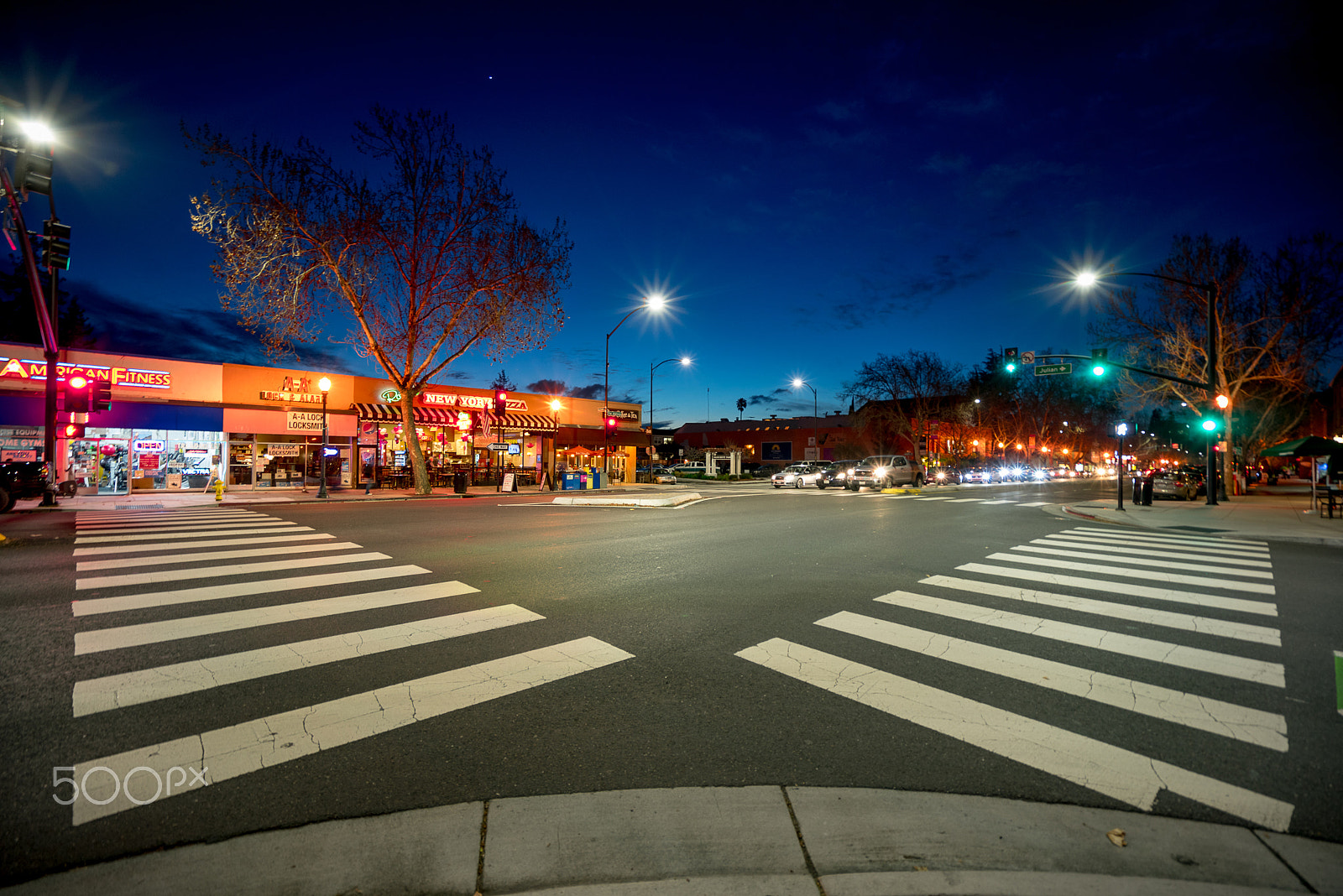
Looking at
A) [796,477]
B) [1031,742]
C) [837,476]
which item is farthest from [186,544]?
[796,477]

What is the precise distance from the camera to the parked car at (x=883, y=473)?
36.3 m

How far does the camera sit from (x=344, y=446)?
30922 millimetres

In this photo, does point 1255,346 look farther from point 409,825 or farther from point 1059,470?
point 1059,470

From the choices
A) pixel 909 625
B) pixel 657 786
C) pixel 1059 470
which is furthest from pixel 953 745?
pixel 1059 470

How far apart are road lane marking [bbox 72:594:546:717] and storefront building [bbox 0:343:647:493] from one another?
66.1ft

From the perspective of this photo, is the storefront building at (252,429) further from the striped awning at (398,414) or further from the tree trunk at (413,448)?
the tree trunk at (413,448)

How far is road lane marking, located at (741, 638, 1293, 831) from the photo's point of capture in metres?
3.04

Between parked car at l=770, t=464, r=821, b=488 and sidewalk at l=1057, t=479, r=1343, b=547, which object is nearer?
sidewalk at l=1057, t=479, r=1343, b=547

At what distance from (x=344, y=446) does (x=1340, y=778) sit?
3451cm

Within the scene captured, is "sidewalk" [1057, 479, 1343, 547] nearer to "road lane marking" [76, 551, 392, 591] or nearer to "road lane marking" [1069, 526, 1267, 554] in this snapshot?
"road lane marking" [1069, 526, 1267, 554]

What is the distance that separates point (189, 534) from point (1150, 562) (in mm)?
17263

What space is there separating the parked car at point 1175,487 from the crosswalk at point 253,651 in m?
35.8

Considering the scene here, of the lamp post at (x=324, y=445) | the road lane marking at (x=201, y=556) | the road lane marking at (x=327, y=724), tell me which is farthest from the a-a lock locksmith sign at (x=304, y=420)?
the road lane marking at (x=327, y=724)

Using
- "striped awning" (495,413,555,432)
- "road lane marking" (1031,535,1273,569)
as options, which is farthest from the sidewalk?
"striped awning" (495,413,555,432)
